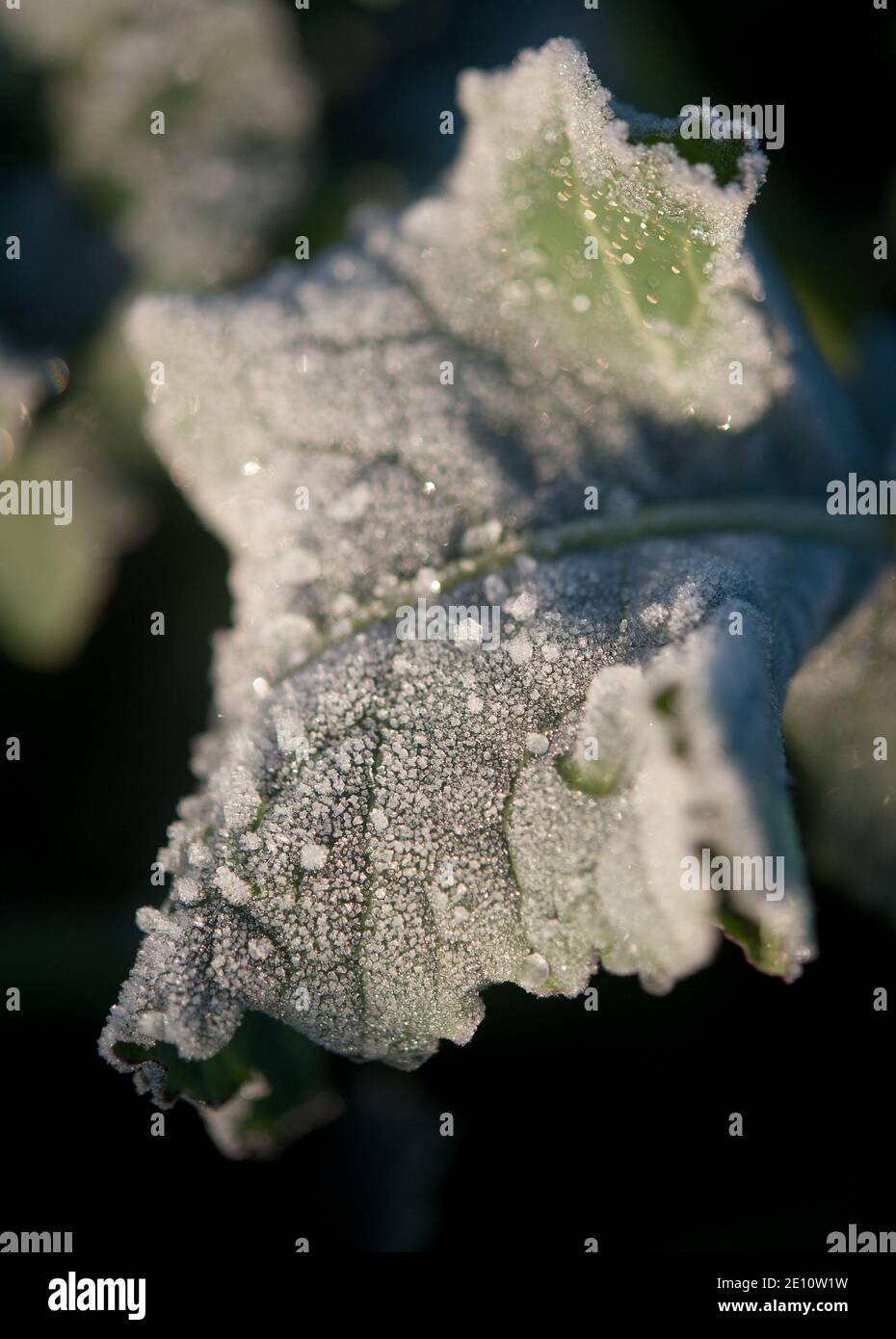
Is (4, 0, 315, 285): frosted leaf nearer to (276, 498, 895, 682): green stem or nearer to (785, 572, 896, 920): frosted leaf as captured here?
(276, 498, 895, 682): green stem

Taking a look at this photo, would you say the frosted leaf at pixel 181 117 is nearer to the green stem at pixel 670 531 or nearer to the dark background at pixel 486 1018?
the dark background at pixel 486 1018

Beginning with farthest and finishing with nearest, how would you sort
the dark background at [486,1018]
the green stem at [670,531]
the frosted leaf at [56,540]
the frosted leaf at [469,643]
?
the frosted leaf at [56,540]
the dark background at [486,1018]
the green stem at [670,531]
the frosted leaf at [469,643]

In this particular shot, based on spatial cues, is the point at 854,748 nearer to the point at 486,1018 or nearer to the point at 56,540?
the point at 486,1018

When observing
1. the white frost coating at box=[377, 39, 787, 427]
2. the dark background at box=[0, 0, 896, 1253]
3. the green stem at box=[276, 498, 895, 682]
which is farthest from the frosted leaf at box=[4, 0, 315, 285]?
the green stem at box=[276, 498, 895, 682]

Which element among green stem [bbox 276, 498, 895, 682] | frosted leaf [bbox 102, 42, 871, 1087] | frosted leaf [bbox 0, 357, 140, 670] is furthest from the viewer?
frosted leaf [bbox 0, 357, 140, 670]

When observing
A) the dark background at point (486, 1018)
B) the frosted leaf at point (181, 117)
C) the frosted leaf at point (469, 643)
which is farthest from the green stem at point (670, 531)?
the frosted leaf at point (181, 117)

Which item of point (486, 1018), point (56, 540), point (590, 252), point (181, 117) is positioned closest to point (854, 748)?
point (486, 1018)
